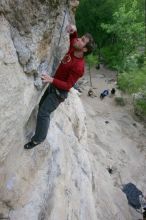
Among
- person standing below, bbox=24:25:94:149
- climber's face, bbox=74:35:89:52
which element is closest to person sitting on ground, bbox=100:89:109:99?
person standing below, bbox=24:25:94:149

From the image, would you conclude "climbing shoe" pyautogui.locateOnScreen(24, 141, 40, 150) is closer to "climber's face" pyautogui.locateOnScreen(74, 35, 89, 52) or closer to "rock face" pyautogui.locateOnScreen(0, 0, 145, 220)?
"rock face" pyautogui.locateOnScreen(0, 0, 145, 220)

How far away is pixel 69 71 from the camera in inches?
331

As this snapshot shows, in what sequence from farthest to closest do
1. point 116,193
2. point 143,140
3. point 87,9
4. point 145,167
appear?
point 87,9 → point 143,140 → point 145,167 → point 116,193

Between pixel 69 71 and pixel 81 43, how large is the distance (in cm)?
66

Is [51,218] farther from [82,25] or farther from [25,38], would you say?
[82,25]

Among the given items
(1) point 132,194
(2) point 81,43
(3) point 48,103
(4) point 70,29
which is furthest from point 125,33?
(2) point 81,43

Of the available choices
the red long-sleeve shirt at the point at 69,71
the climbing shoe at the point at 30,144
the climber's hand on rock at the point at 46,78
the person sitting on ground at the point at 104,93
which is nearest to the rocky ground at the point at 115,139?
the person sitting on ground at the point at 104,93

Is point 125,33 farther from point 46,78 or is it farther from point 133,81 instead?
point 46,78

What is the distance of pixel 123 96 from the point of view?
29.5 m

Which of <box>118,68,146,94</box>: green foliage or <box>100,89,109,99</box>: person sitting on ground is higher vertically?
<box>118,68,146,94</box>: green foliage

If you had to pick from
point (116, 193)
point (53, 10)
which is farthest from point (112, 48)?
point (53, 10)

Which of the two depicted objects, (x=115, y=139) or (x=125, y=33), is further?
(x=125, y=33)

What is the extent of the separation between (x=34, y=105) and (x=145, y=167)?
541 inches

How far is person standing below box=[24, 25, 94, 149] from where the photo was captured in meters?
8.20
